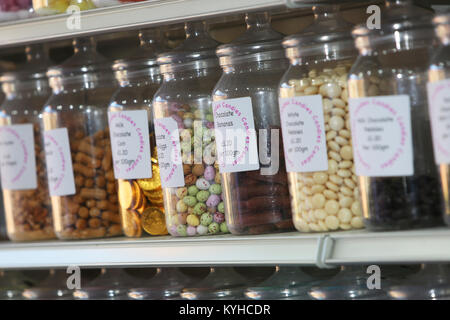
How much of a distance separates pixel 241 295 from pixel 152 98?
45cm

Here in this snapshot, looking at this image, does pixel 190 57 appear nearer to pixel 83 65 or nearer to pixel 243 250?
pixel 83 65

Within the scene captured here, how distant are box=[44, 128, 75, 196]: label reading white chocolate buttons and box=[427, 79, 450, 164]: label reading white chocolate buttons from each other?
0.83m

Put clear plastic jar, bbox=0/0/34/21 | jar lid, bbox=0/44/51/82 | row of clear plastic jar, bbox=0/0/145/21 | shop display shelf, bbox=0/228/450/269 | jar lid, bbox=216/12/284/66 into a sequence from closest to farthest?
shop display shelf, bbox=0/228/450/269
jar lid, bbox=216/12/284/66
row of clear plastic jar, bbox=0/0/145/21
clear plastic jar, bbox=0/0/34/21
jar lid, bbox=0/44/51/82

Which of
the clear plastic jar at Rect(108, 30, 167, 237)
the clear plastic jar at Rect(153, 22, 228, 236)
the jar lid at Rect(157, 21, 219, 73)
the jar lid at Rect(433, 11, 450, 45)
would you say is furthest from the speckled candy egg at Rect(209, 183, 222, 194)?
the jar lid at Rect(433, 11, 450, 45)

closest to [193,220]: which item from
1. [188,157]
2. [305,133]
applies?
[188,157]

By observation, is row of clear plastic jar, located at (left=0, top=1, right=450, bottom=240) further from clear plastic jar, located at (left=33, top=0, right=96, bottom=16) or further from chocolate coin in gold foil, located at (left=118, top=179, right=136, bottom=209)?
clear plastic jar, located at (left=33, top=0, right=96, bottom=16)

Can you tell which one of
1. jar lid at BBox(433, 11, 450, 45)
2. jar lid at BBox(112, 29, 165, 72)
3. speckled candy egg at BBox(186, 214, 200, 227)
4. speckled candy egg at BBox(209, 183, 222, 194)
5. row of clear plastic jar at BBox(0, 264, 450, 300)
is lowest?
row of clear plastic jar at BBox(0, 264, 450, 300)

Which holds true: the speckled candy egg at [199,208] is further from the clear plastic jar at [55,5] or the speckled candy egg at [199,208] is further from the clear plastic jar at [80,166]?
the clear plastic jar at [55,5]

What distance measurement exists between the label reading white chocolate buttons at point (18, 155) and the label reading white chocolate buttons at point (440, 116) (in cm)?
97

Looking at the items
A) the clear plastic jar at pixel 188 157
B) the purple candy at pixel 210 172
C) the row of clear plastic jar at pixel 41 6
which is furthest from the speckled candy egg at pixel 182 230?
the row of clear plastic jar at pixel 41 6

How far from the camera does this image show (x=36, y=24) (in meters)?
1.62

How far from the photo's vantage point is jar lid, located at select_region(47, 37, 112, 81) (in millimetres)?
1771

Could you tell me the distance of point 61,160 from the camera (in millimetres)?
1714
